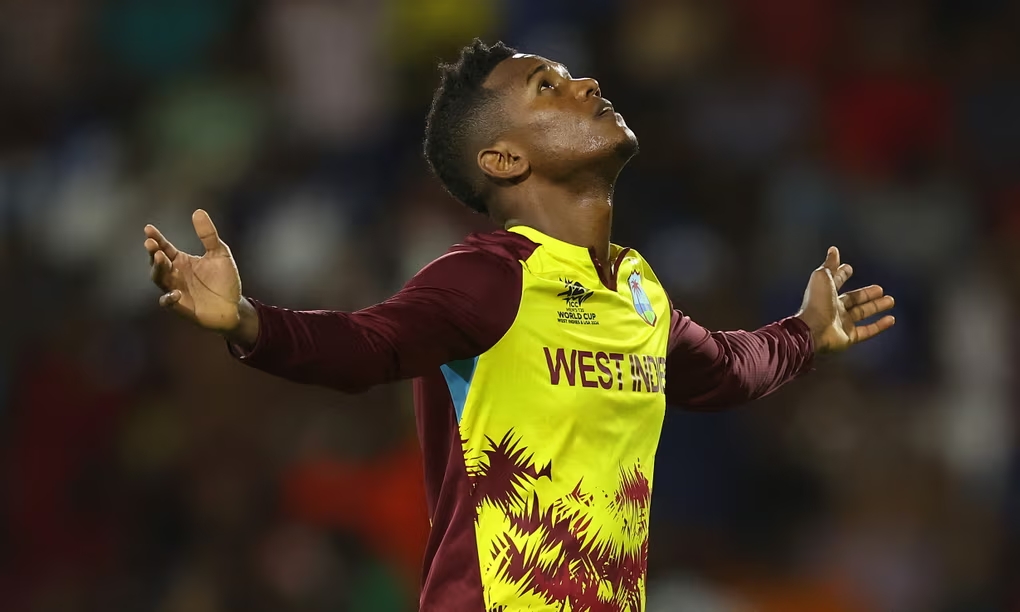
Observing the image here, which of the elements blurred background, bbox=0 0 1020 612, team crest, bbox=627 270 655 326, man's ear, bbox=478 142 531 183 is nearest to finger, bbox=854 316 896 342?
team crest, bbox=627 270 655 326

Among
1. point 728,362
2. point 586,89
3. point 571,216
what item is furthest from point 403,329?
point 728,362

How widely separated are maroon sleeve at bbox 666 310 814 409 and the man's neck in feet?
1.21

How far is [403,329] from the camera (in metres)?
3.41

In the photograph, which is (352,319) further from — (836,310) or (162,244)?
(836,310)

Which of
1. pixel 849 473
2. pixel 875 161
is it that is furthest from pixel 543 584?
pixel 875 161

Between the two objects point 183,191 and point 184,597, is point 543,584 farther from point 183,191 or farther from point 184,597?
point 183,191

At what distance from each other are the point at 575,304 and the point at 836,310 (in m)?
1.28

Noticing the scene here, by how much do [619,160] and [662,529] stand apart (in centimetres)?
305

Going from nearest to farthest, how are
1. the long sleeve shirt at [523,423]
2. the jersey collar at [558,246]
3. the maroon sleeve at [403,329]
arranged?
the maroon sleeve at [403,329]
the long sleeve shirt at [523,423]
the jersey collar at [558,246]

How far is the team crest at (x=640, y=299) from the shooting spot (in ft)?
13.1

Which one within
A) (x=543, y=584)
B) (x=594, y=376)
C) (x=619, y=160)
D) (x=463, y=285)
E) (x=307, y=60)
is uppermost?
(x=307, y=60)

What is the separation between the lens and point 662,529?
6.76 meters

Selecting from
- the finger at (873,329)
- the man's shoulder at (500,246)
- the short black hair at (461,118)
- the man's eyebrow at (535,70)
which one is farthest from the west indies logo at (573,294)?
the finger at (873,329)

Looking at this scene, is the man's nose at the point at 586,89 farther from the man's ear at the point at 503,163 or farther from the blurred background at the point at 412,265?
the blurred background at the point at 412,265
